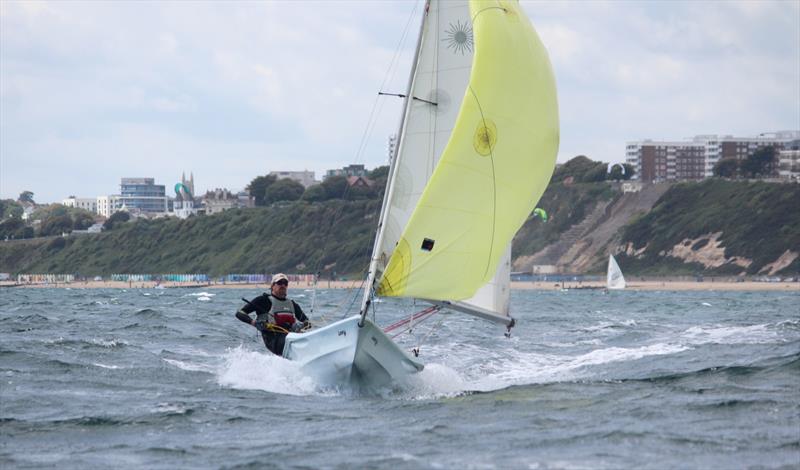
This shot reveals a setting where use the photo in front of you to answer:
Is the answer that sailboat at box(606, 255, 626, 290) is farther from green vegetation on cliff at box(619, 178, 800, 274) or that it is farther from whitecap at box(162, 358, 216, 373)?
whitecap at box(162, 358, 216, 373)

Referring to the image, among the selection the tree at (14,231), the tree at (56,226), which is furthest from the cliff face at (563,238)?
the tree at (56,226)

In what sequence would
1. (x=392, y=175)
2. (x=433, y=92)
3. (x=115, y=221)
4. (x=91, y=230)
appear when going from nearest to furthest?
(x=392, y=175) < (x=433, y=92) < (x=91, y=230) < (x=115, y=221)

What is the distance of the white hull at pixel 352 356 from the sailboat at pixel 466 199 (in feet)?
0.05

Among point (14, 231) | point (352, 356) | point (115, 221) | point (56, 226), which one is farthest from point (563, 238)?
point (352, 356)

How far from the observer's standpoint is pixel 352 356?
1677cm

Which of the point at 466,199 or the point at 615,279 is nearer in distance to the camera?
the point at 466,199

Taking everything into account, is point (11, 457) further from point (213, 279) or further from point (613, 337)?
point (213, 279)

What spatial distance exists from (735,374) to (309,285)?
103 m

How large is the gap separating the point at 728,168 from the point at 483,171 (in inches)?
6282

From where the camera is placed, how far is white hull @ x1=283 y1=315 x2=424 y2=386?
55.0 feet

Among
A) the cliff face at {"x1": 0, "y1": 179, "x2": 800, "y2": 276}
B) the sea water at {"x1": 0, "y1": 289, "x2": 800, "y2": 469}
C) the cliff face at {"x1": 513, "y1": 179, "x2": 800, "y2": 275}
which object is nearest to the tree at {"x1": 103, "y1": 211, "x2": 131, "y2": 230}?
the cliff face at {"x1": 0, "y1": 179, "x2": 800, "y2": 276}

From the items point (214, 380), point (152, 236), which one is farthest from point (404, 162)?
point (152, 236)

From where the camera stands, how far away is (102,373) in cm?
2025

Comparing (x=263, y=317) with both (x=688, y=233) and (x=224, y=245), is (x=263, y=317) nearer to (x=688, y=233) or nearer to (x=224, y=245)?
(x=688, y=233)
